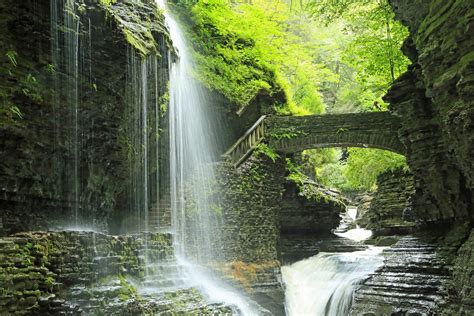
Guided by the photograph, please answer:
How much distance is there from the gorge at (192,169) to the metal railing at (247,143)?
0.06 meters

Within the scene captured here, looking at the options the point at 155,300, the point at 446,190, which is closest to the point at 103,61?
the point at 155,300

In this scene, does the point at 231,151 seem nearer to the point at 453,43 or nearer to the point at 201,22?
the point at 201,22

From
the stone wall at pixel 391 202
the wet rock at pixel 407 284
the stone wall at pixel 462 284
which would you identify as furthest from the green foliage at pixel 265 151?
the stone wall at pixel 462 284

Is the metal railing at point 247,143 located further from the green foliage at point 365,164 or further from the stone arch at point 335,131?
the green foliage at point 365,164

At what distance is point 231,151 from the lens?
16.5 m

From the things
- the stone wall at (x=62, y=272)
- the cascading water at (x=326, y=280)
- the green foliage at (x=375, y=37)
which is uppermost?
the green foliage at (x=375, y=37)

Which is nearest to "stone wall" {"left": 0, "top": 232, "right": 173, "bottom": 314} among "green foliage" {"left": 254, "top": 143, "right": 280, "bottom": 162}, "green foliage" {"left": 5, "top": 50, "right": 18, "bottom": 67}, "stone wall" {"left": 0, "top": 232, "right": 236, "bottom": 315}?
"stone wall" {"left": 0, "top": 232, "right": 236, "bottom": 315}

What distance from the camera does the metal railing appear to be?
16.4m

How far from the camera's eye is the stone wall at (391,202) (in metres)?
17.9

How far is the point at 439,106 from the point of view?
8836 millimetres

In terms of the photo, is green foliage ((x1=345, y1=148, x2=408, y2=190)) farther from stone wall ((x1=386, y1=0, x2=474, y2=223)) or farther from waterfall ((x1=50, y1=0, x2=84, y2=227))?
waterfall ((x1=50, y1=0, x2=84, y2=227))

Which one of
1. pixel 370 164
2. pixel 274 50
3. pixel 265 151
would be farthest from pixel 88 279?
pixel 274 50

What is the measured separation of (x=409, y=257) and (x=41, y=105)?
9261mm

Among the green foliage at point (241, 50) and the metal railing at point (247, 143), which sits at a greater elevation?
the green foliage at point (241, 50)
